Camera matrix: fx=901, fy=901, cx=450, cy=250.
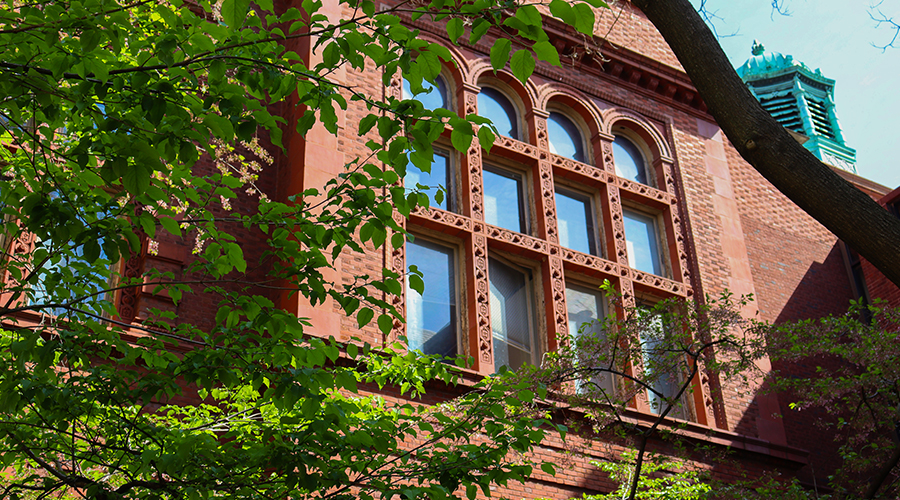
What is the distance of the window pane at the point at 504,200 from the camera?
16.5 metres

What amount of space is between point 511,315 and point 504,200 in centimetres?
240

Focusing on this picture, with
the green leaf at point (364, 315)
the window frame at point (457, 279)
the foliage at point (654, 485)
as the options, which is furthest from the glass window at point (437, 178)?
the green leaf at point (364, 315)

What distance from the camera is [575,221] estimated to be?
1762 centimetres

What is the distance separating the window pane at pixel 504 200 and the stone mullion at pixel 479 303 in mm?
986

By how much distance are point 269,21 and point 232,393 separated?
4661 mm

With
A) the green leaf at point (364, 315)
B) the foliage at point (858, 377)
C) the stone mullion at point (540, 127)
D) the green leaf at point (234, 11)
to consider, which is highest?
the stone mullion at point (540, 127)

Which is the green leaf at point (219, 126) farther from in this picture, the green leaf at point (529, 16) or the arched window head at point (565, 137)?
the arched window head at point (565, 137)

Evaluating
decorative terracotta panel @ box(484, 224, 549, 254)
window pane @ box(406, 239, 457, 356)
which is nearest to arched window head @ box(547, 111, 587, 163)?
decorative terracotta panel @ box(484, 224, 549, 254)

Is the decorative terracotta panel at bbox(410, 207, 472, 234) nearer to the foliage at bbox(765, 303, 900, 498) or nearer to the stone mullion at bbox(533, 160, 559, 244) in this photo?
the stone mullion at bbox(533, 160, 559, 244)

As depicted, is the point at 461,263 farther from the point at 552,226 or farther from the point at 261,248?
the point at 261,248

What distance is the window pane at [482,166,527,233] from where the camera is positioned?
16531 mm

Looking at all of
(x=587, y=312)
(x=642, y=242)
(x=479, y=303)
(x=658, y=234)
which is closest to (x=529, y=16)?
(x=479, y=303)

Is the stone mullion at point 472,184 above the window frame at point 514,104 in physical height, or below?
below

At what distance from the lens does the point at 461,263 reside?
50.7 ft
